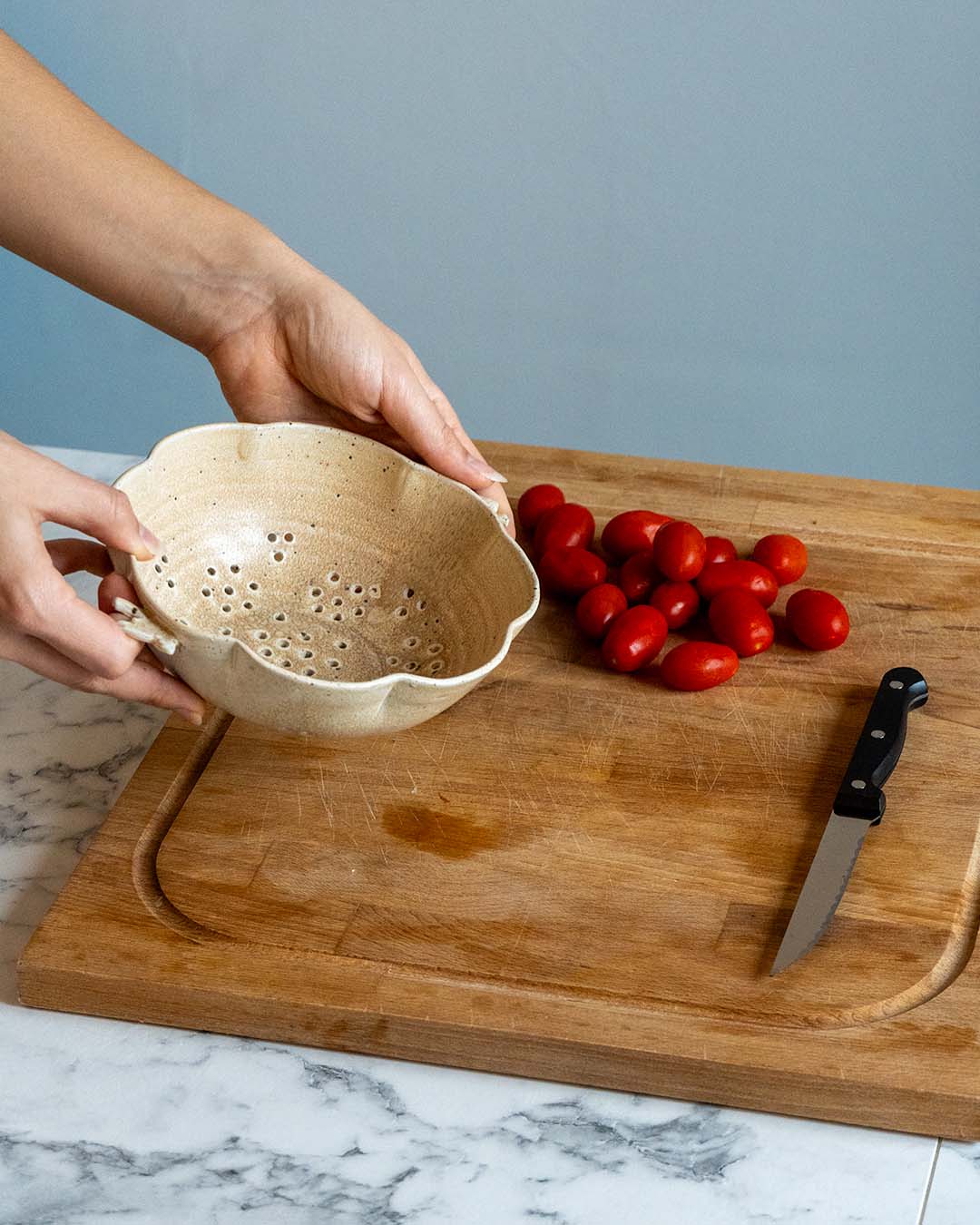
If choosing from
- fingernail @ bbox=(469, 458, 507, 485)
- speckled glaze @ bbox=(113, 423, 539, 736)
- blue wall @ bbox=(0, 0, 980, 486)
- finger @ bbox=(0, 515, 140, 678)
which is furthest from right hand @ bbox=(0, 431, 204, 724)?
blue wall @ bbox=(0, 0, 980, 486)

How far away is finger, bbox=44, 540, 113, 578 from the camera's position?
4.00 ft

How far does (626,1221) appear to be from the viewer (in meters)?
0.92

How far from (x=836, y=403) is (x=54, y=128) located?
2.26 meters

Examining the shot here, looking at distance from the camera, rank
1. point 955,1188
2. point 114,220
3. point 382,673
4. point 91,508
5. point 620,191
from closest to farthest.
Answer: point 955,1188, point 91,508, point 382,673, point 114,220, point 620,191

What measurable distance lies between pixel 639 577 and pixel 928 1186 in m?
0.67

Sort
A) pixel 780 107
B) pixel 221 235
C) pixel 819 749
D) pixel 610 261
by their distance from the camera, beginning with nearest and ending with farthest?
1. pixel 819 749
2. pixel 221 235
3. pixel 780 107
4. pixel 610 261

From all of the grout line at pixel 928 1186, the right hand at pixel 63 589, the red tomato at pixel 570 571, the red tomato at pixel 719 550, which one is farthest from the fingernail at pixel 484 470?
the grout line at pixel 928 1186

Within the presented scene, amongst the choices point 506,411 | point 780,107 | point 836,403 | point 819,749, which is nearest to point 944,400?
point 836,403

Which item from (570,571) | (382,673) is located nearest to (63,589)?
(382,673)

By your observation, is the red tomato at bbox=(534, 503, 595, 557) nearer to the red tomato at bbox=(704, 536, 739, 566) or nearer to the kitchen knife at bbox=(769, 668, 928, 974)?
the red tomato at bbox=(704, 536, 739, 566)

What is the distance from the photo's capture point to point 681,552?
1.40m

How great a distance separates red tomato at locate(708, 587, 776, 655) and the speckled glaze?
0.77 ft

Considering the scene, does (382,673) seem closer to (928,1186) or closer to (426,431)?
(426,431)

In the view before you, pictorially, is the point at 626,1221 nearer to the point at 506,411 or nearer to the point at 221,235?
the point at 221,235
